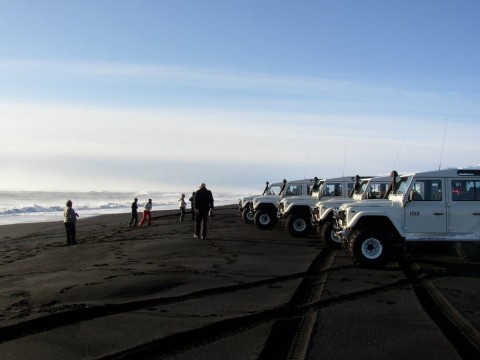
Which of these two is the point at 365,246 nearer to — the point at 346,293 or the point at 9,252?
the point at 346,293

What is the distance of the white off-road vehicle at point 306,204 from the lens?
17.5 metres

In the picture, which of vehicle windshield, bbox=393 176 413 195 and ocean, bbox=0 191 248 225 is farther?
ocean, bbox=0 191 248 225

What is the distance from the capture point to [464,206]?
436 inches

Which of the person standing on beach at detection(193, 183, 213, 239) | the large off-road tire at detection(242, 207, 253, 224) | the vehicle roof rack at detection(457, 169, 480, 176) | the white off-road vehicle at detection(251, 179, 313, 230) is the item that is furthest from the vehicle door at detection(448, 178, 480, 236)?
the large off-road tire at detection(242, 207, 253, 224)

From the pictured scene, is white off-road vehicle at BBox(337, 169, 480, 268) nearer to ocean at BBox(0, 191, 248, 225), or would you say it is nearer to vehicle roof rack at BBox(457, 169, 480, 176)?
vehicle roof rack at BBox(457, 169, 480, 176)

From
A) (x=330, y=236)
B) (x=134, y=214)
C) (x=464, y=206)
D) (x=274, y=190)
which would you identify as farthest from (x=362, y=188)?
(x=134, y=214)

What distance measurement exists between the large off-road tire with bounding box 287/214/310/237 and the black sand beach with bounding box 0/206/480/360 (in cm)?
469

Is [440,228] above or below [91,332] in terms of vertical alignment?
above

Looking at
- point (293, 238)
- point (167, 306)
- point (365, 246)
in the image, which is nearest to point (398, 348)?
point (167, 306)

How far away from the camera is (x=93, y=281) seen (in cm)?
920

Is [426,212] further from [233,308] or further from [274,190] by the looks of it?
[274,190]

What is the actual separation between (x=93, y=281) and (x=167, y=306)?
8.14 ft

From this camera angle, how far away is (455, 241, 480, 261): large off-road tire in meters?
11.1

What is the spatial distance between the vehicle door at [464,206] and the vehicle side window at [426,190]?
266 millimetres
